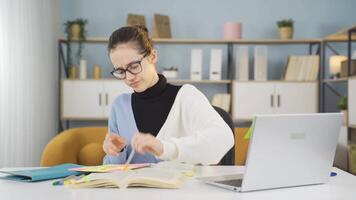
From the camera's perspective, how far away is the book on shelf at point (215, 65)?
16.6ft

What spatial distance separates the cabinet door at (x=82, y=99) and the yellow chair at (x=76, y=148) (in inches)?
31.5

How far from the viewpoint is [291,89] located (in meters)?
5.04

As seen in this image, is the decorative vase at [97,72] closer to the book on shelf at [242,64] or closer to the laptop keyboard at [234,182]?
the book on shelf at [242,64]

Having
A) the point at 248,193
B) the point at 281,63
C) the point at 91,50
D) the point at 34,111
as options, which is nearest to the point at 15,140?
the point at 34,111

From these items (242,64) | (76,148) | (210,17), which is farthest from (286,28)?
(76,148)

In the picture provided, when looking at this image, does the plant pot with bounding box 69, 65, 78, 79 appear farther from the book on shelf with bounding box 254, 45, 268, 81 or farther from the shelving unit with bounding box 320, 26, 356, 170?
the shelving unit with bounding box 320, 26, 356, 170

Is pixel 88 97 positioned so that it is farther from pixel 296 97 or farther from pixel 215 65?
pixel 296 97

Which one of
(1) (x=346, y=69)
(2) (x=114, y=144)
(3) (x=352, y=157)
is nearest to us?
(2) (x=114, y=144)

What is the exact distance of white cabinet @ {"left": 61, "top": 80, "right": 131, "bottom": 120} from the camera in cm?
500

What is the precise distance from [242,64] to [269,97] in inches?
15.4

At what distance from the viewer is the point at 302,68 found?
505cm

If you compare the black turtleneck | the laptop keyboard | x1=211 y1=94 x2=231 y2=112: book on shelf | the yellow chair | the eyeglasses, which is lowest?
the yellow chair

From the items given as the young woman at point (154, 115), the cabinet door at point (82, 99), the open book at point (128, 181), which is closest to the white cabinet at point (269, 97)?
the cabinet door at point (82, 99)

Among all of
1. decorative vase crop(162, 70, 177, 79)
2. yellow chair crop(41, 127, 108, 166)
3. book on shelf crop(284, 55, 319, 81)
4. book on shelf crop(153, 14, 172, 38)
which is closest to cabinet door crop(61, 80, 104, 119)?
decorative vase crop(162, 70, 177, 79)
